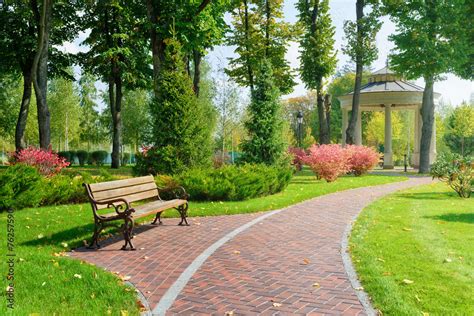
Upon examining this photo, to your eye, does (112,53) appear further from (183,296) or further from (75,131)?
(75,131)

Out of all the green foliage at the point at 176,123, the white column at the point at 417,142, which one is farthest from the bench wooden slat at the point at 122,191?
the white column at the point at 417,142

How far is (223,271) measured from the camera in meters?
5.45

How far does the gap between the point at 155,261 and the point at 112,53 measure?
2072cm

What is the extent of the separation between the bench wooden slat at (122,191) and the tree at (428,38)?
20.1 metres

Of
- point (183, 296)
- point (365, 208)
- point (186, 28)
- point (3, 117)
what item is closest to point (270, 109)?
point (186, 28)

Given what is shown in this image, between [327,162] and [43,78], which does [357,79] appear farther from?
[43,78]

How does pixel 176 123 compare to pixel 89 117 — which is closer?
pixel 176 123

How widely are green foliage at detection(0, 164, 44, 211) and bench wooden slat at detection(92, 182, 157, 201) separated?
10.5 ft

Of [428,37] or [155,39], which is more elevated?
[428,37]

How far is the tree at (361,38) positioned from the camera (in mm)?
25297

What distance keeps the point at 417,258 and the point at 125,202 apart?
4475 millimetres

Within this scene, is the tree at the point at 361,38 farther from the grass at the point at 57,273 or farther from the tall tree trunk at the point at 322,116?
the grass at the point at 57,273

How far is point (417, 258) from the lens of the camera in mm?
5848

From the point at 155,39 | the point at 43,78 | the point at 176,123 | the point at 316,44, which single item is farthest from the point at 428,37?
the point at 43,78
